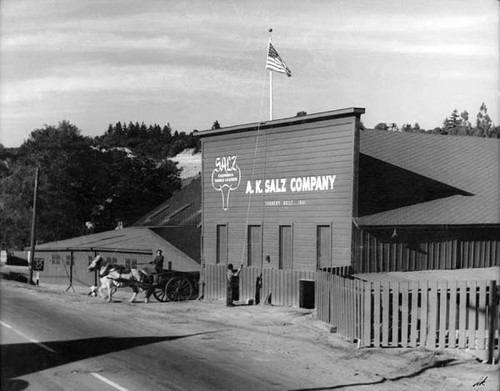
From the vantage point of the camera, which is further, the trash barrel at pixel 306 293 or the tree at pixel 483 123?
the tree at pixel 483 123

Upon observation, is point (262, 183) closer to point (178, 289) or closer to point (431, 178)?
point (178, 289)

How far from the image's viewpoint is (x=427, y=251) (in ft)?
69.6

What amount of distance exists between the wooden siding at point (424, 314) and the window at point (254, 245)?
909 cm

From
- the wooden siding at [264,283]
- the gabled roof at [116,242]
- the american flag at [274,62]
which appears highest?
the american flag at [274,62]

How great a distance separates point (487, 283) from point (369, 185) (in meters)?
9.09

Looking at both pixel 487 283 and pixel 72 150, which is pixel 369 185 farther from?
pixel 72 150

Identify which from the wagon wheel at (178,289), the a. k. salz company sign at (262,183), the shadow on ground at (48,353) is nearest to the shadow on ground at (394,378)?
the shadow on ground at (48,353)

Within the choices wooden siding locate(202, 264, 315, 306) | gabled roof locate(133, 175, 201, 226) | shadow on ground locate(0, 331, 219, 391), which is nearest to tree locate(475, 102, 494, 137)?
gabled roof locate(133, 175, 201, 226)

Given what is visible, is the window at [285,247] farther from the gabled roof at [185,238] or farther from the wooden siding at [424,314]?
the gabled roof at [185,238]

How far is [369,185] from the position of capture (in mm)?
21391

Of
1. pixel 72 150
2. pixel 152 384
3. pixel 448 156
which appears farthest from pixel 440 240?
pixel 72 150

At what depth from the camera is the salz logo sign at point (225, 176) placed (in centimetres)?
2473

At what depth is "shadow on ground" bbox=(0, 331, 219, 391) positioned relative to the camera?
1088cm

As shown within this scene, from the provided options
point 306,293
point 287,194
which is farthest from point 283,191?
point 306,293
